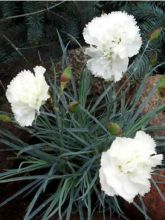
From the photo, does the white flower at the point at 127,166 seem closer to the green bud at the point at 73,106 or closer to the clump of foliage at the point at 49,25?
the green bud at the point at 73,106

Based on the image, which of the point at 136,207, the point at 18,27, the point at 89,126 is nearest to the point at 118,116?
the point at 89,126

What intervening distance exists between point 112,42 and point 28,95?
0.83ft

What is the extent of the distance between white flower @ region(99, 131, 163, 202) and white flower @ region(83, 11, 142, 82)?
21 cm

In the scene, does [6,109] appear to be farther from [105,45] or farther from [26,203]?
[105,45]

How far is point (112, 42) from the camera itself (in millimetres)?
1263

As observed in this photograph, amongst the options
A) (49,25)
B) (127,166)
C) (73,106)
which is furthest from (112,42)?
(49,25)

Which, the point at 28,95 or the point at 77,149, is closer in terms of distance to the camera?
the point at 28,95

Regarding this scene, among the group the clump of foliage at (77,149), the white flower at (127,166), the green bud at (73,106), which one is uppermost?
the green bud at (73,106)

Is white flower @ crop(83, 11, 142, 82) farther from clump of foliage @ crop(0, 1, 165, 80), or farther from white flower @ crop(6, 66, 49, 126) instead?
clump of foliage @ crop(0, 1, 165, 80)

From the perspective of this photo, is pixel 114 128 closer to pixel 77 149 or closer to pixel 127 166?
pixel 127 166

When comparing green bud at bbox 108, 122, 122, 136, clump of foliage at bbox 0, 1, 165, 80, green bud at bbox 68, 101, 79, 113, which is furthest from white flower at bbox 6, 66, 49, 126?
clump of foliage at bbox 0, 1, 165, 80

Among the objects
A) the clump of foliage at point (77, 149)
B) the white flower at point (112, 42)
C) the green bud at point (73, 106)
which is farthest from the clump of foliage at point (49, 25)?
the green bud at point (73, 106)

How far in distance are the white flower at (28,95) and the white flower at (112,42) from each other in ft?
0.50

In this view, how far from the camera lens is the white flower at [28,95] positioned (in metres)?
1.23
